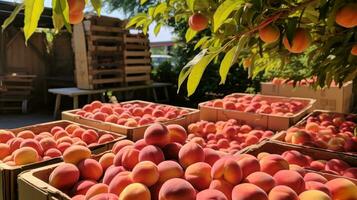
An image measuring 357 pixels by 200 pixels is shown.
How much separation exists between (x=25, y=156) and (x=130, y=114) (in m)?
1.24

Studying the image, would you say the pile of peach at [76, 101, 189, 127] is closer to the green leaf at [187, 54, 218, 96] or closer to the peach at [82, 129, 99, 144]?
the peach at [82, 129, 99, 144]

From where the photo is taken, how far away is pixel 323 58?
149cm

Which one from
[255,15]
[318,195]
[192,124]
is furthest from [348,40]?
[192,124]

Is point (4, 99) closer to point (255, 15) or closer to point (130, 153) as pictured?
point (130, 153)

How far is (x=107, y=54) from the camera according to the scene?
5.99 meters

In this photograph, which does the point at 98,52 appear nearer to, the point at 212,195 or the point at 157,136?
the point at 157,136

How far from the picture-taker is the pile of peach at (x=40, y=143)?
60.8 inches

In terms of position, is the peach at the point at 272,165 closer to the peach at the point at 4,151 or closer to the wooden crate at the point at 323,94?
the peach at the point at 4,151

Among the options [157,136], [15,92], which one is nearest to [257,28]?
[157,136]

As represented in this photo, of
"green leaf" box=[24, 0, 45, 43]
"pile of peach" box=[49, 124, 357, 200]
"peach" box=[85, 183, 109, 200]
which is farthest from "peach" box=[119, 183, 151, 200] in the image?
"green leaf" box=[24, 0, 45, 43]

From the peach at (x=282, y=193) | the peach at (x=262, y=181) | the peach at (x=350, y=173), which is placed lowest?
the peach at (x=350, y=173)

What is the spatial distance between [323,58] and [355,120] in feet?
4.47

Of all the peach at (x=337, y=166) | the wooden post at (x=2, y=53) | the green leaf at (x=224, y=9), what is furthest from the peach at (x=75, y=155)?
the wooden post at (x=2, y=53)

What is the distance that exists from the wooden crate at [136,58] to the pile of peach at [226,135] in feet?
12.8
